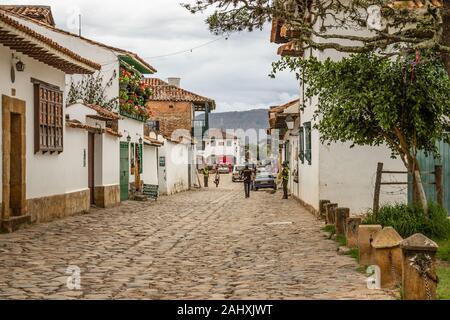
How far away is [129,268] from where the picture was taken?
32.3 ft

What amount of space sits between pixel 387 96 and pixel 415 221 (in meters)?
→ 2.04

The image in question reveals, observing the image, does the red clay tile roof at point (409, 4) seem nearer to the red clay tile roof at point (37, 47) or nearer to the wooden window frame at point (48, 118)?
the red clay tile roof at point (37, 47)

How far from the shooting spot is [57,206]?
17703mm

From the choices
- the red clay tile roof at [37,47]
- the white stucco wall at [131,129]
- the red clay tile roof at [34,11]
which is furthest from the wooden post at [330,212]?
the red clay tile roof at [34,11]

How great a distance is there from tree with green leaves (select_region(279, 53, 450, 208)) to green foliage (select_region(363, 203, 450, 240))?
25cm

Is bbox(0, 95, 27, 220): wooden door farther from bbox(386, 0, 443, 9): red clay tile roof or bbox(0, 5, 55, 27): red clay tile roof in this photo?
bbox(0, 5, 55, 27): red clay tile roof

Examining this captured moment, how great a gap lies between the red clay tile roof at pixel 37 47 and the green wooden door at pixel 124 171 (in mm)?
7827

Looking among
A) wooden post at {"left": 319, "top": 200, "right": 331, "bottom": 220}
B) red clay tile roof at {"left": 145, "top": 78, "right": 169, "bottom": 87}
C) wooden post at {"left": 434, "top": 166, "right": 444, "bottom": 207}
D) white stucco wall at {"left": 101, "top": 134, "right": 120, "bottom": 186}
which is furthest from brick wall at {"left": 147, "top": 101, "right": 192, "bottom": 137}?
wooden post at {"left": 434, "top": 166, "right": 444, "bottom": 207}

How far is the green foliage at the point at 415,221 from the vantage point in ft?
37.6

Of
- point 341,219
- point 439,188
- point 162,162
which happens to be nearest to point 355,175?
point 341,219

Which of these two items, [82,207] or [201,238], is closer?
[201,238]
